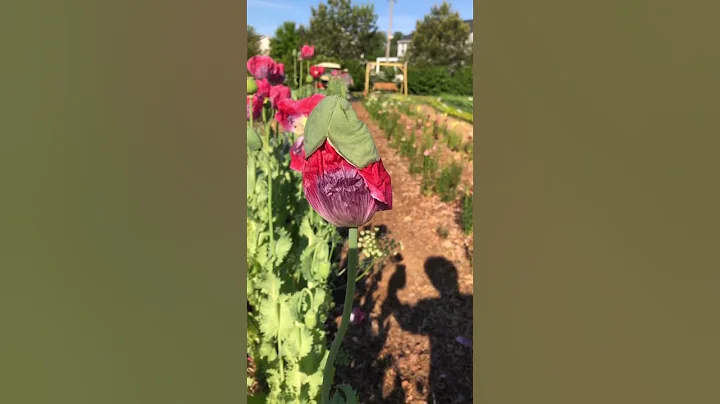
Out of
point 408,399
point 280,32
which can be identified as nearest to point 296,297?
point 408,399

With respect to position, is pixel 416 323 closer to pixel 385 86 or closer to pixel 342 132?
pixel 342 132

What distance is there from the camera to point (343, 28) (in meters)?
27.8

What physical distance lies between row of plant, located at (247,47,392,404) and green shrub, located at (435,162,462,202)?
2146mm

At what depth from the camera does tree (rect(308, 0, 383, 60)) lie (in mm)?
27062

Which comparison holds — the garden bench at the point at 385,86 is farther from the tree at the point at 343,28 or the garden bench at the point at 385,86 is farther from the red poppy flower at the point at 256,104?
the red poppy flower at the point at 256,104

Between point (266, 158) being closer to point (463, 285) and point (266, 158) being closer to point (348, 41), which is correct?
point (463, 285)

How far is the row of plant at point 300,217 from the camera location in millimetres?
581

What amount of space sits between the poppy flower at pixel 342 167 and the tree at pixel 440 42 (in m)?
27.3

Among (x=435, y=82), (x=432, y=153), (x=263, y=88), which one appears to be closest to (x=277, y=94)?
(x=263, y=88)

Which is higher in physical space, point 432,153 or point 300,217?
point 432,153

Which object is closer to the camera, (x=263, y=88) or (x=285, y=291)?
(x=263, y=88)

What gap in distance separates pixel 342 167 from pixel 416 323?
287 centimetres

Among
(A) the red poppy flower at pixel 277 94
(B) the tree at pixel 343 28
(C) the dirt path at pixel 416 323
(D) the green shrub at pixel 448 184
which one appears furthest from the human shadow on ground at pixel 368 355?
(B) the tree at pixel 343 28

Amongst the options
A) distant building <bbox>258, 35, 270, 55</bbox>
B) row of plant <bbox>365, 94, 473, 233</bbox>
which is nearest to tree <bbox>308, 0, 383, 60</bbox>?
distant building <bbox>258, 35, 270, 55</bbox>
